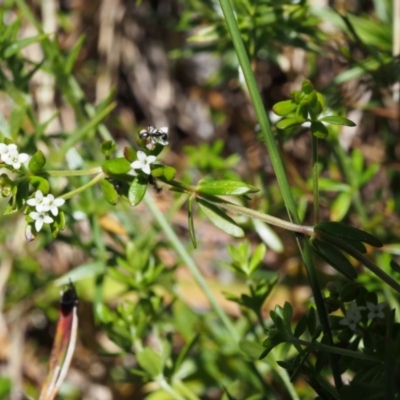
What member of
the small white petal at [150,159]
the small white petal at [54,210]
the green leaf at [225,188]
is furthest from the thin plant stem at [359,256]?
the small white petal at [54,210]

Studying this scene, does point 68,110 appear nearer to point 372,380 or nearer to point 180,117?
point 180,117

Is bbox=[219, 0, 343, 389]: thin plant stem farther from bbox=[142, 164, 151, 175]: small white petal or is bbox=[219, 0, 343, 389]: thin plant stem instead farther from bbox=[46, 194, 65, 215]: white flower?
bbox=[46, 194, 65, 215]: white flower

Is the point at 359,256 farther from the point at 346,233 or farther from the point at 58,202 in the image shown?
the point at 58,202

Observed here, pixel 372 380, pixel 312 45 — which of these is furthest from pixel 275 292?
pixel 372 380

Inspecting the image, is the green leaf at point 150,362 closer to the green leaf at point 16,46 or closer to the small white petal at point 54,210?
the small white petal at point 54,210

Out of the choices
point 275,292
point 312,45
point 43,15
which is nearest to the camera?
point 312,45

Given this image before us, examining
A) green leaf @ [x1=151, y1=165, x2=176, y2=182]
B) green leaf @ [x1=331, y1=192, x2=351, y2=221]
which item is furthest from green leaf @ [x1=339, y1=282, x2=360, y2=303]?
green leaf @ [x1=331, y1=192, x2=351, y2=221]

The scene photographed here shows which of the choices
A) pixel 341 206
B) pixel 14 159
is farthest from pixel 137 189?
pixel 341 206
